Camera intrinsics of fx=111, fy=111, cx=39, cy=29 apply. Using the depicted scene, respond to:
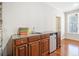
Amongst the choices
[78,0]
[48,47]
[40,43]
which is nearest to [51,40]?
[48,47]

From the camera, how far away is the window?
529cm

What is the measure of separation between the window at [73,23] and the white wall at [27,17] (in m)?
0.67

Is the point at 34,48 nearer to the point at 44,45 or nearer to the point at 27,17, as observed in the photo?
the point at 44,45

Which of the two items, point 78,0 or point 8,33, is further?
point 8,33

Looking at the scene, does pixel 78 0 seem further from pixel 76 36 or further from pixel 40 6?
pixel 76 36

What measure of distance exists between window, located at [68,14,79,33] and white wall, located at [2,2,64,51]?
0.67 m

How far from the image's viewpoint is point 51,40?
3680 millimetres

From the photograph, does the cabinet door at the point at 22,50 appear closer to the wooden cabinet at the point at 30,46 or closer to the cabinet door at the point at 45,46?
the wooden cabinet at the point at 30,46

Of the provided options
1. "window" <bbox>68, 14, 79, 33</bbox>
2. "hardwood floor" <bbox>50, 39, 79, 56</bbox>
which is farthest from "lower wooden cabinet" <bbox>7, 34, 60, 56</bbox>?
"window" <bbox>68, 14, 79, 33</bbox>

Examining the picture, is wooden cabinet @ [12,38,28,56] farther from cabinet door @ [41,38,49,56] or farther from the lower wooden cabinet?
cabinet door @ [41,38,49,56]

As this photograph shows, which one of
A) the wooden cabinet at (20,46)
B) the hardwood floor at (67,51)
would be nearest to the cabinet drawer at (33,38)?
the wooden cabinet at (20,46)

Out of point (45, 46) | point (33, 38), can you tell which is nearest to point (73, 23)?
point (45, 46)

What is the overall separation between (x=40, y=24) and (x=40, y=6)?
27.5 inches

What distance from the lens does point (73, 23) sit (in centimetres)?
545
